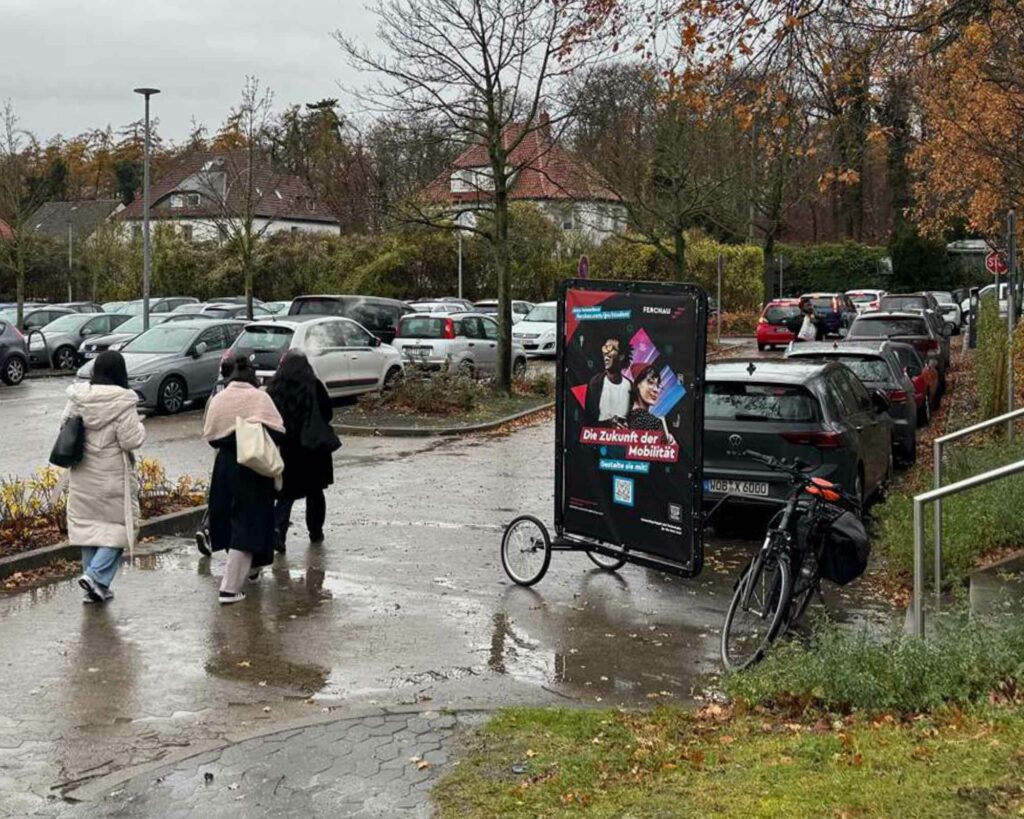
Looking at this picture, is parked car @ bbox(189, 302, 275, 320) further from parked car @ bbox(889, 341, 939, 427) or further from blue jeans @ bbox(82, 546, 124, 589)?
blue jeans @ bbox(82, 546, 124, 589)

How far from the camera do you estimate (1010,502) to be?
934cm

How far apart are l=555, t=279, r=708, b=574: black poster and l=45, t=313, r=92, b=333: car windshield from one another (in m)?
26.1

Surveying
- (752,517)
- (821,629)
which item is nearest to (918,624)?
(821,629)

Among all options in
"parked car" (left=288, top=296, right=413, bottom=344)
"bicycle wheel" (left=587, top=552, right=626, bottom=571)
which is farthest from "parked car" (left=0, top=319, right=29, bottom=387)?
"bicycle wheel" (left=587, top=552, right=626, bottom=571)

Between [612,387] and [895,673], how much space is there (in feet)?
11.3

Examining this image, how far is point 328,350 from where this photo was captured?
869 inches

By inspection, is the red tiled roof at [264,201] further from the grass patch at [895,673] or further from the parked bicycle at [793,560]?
the grass patch at [895,673]

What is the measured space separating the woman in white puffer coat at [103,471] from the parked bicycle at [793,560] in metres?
4.09

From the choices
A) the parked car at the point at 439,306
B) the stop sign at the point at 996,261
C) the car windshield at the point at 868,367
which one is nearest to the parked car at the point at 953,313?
the stop sign at the point at 996,261

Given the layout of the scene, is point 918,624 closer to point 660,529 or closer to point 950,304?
point 660,529

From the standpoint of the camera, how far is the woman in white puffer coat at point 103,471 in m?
8.50

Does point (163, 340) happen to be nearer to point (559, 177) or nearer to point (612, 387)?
point (612, 387)

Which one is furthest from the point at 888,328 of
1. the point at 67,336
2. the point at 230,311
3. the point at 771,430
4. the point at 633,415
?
the point at 67,336

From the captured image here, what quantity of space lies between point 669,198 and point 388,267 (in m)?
16.4
